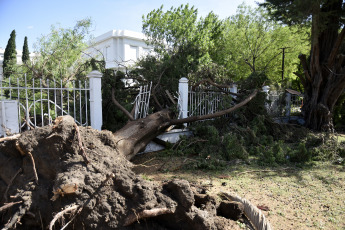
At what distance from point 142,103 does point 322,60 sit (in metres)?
7.39

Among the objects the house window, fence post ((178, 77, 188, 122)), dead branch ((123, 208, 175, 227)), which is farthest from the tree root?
the house window

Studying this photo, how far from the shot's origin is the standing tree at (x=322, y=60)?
26.4 feet

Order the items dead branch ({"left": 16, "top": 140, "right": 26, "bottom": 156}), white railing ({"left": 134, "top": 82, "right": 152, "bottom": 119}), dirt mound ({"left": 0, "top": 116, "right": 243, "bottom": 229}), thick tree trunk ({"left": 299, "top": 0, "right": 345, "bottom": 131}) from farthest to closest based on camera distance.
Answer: thick tree trunk ({"left": 299, "top": 0, "right": 345, "bottom": 131})
white railing ({"left": 134, "top": 82, "right": 152, "bottom": 119})
dead branch ({"left": 16, "top": 140, "right": 26, "bottom": 156})
dirt mound ({"left": 0, "top": 116, "right": 243, "bottom": 229})

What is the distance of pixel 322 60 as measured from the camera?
905 centimetres

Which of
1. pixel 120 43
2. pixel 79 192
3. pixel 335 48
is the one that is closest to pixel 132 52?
pixel 120 43

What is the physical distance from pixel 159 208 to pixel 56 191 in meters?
0.90

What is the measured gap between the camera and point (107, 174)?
2268mm

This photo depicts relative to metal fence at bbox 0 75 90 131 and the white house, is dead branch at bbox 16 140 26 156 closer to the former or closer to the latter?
metal fence at bbox 0 75 90 131

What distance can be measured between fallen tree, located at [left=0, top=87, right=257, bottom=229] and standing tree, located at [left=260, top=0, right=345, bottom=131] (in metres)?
7.56

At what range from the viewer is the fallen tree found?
2.03 meters

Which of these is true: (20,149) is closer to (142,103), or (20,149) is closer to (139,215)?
(139,215)

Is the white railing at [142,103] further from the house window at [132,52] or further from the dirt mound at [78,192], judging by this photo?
the house window at [132,52]

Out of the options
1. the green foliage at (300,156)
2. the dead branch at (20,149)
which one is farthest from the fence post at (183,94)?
the dead branch at (20,149)

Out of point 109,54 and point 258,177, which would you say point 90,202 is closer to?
point 258,177
